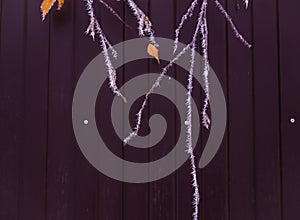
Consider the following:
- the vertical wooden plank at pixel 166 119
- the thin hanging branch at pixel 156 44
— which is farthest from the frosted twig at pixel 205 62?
the vertical wooden plank at pixel 166 119

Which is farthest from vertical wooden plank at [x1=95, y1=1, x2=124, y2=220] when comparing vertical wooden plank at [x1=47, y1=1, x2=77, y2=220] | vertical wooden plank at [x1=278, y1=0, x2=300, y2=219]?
vertical wooden plank at [x1=278, y1=0, x2=300, y2=219]

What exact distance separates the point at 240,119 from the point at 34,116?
742 mm

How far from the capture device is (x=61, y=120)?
1484 mm

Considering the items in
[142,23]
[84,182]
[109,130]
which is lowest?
[84,182]

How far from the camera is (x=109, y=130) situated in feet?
4.87

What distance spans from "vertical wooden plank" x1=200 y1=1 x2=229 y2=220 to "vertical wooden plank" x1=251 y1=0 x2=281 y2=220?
111 mm

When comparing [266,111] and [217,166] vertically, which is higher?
[266,111]

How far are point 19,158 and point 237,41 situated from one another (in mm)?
894

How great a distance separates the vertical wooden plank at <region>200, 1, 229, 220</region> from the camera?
1463 millimetres

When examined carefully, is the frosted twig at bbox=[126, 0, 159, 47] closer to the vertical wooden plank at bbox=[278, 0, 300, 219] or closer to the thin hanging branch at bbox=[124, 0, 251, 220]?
the thin hanging branch at bbox=[124, 0, 251, 220]

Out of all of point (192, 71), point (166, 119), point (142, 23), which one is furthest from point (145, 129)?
point (142, 23)

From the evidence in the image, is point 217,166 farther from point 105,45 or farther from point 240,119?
point 105,45

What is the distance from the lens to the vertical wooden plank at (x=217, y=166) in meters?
1.46

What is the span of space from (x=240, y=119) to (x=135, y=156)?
40 centimetres
